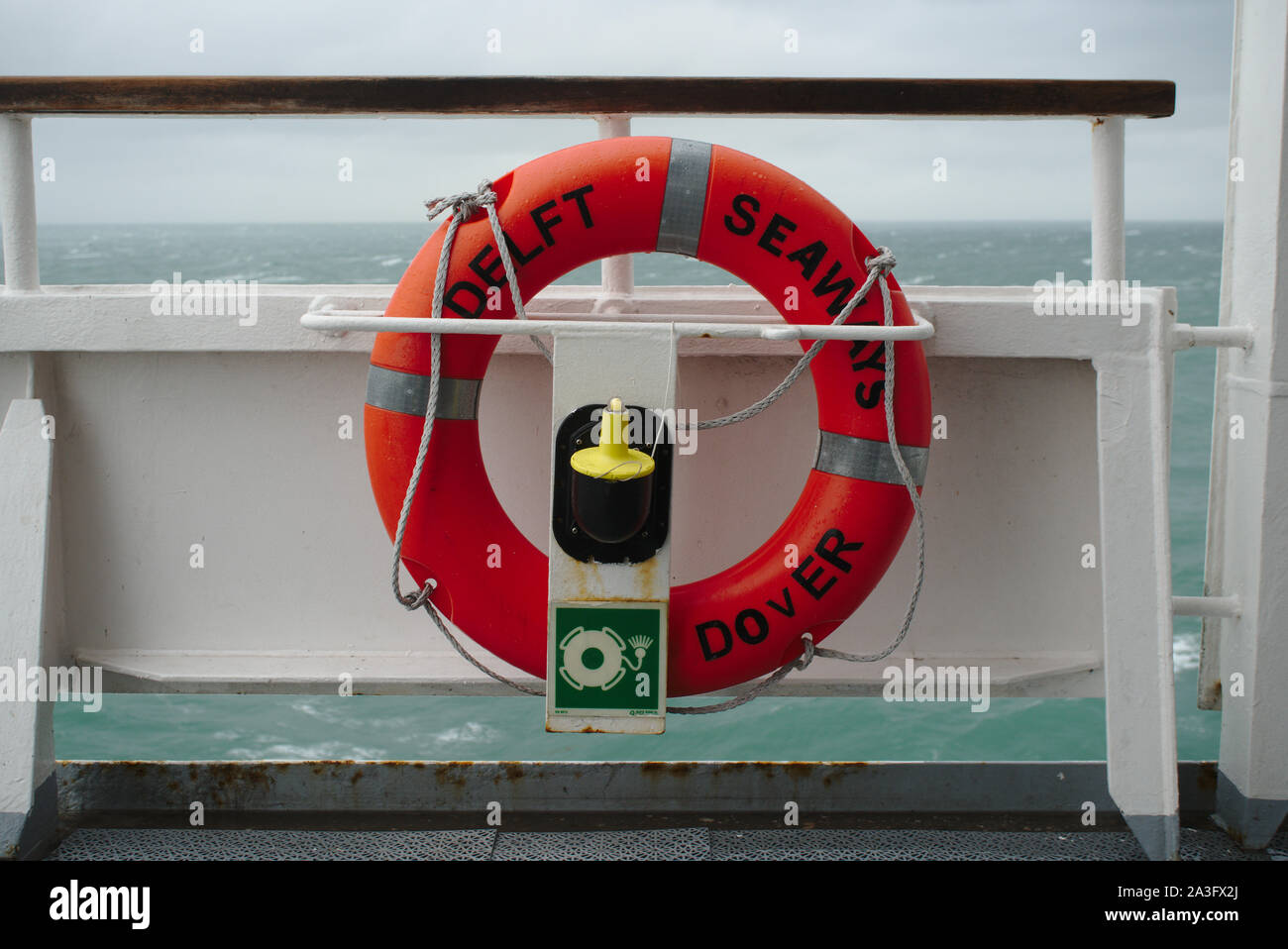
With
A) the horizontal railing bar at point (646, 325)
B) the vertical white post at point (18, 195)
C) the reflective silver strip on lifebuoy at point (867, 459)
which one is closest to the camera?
the horizontal railing bar at point (646, 325)

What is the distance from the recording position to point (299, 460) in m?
1.81

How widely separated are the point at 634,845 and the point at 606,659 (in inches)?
16.5

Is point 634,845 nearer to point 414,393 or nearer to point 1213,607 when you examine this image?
point 414,393

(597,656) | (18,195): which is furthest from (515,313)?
(18,195)

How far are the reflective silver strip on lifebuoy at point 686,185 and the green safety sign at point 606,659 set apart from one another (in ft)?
1.68

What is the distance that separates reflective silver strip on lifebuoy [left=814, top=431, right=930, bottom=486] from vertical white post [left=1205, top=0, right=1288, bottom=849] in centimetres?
53

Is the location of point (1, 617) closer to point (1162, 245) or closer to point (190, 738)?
point (190, 738)

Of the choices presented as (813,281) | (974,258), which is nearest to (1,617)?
(813,281)

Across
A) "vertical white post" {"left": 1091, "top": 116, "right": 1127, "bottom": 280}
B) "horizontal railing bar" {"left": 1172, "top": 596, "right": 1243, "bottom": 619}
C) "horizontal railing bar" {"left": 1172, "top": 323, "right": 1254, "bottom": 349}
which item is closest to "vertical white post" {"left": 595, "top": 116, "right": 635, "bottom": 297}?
"vertical white post" {"left": 1091, "top": 116, "right": 1127, "bottom": 280}

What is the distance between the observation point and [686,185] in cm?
148

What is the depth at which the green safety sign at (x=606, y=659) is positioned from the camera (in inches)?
57.1

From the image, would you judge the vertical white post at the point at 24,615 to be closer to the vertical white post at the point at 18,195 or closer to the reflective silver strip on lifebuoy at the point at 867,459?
the vertical white post at the point at 18,195

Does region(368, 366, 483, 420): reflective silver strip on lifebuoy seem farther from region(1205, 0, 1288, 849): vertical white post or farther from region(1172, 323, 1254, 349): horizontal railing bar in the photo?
A: region(1205, 0, 1288, 849): vertical white post

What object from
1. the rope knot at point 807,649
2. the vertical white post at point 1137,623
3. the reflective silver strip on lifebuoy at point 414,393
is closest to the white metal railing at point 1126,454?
the vertical white post at point 1137,623
